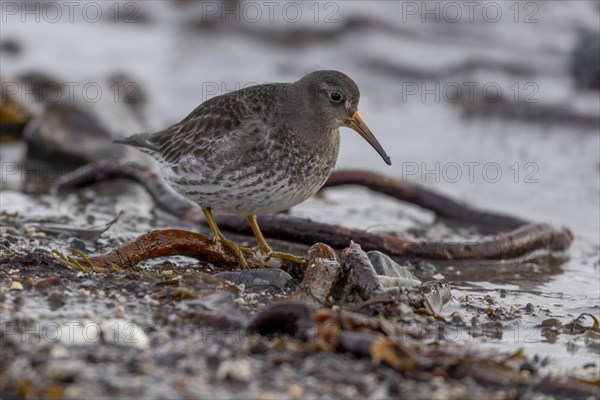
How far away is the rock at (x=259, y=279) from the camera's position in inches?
210

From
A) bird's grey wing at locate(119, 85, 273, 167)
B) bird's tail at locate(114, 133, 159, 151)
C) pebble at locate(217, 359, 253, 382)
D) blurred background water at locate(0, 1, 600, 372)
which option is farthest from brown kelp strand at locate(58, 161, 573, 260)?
pebble at locate(217, 359, 253, 382)

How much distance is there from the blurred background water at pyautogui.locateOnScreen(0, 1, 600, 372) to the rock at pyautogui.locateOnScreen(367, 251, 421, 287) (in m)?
0.87

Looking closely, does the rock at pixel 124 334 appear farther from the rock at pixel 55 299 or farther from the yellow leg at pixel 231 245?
the yellow leg at pixel 231 245

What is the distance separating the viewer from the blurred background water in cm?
855

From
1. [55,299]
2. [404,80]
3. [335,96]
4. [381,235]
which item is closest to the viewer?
[55,299]

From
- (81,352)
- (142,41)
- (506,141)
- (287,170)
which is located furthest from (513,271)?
(142,41)

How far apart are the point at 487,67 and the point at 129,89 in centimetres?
552

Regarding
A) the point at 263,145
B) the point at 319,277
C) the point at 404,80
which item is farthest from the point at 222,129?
the point at 404,80

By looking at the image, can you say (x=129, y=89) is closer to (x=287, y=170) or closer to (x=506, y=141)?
(x=506, y=141)

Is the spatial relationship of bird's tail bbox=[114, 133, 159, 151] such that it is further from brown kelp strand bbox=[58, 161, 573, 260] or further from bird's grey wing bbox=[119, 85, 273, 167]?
brown kelp strand bbox=[58, 161, 573, 260]

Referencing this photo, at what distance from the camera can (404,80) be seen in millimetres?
13875

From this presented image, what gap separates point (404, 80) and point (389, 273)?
346 inches

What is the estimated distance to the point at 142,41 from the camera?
15883 mm

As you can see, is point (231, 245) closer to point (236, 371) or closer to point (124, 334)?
point (124, 334)
